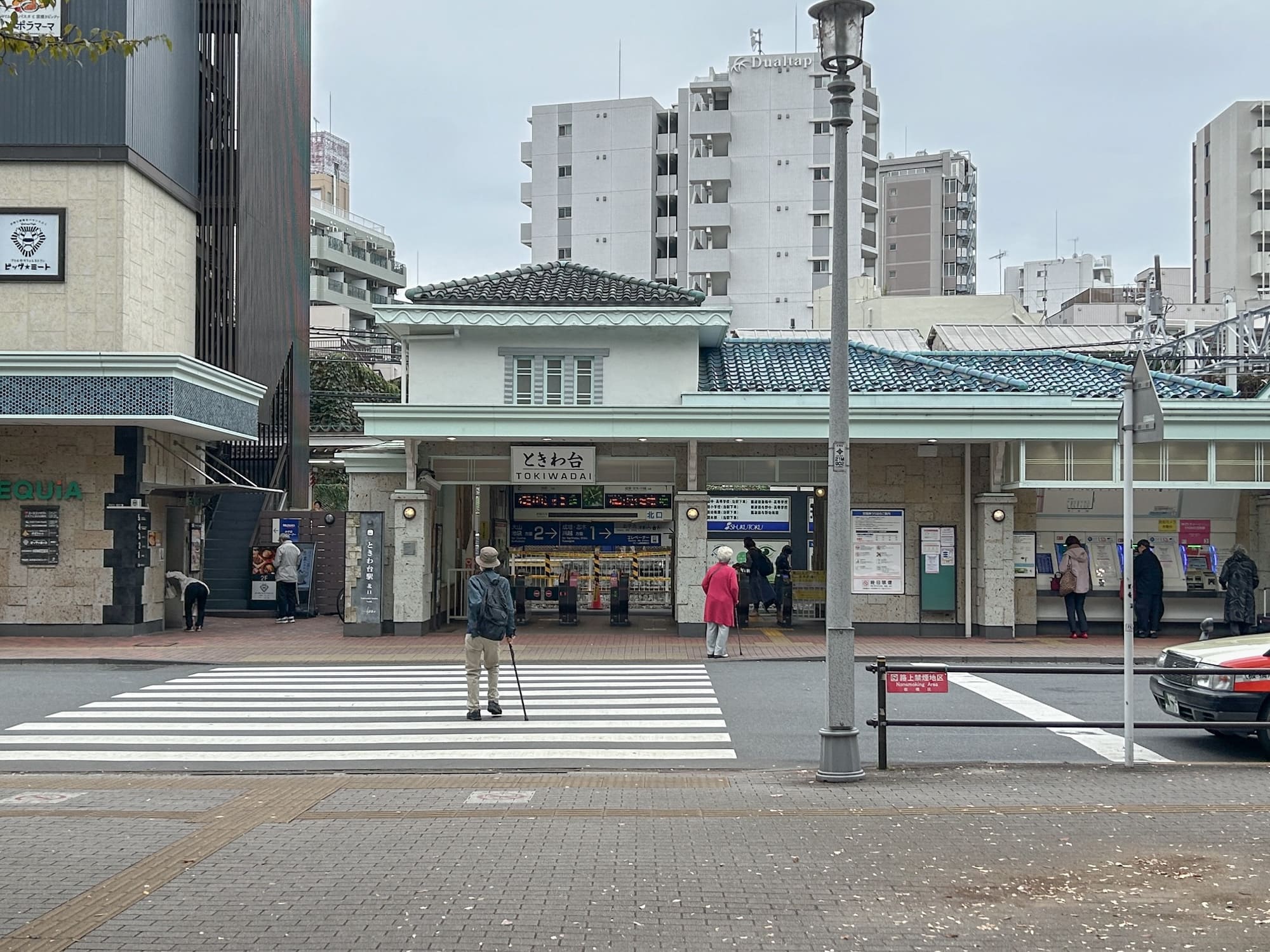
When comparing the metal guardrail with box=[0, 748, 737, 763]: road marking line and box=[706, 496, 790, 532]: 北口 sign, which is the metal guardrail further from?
box=[706, 496, 790, 532]: 北口 sign

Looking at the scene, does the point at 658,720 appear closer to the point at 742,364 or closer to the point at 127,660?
the point at 127,660

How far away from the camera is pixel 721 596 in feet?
64.7

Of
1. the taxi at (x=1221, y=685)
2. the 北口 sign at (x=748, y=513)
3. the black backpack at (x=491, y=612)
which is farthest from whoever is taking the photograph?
the 北口 sign at (x=748, y=513)

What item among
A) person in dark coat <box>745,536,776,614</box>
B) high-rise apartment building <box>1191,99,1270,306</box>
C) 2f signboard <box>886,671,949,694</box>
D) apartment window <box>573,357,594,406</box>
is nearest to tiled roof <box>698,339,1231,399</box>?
apartment window <box>573,357,594,406</box>

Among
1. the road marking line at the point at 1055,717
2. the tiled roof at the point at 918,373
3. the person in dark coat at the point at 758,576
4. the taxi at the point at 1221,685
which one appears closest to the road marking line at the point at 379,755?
the road marking line at the point at 1055,717

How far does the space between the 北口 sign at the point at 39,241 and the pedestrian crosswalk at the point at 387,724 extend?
9356mm

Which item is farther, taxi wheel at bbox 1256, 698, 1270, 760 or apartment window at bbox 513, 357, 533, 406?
apartment window at bbox 513, 357, 533, 406

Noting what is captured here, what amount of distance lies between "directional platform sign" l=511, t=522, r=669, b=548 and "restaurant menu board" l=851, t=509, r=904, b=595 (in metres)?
5.36

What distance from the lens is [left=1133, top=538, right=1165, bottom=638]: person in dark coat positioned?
22.8 m

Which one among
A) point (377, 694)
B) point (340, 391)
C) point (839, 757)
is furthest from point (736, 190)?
point (839, 757)

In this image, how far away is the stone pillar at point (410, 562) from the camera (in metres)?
23.3

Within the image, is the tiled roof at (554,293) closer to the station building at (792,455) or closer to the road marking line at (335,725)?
the station building at (792,455)

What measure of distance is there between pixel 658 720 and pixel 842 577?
405 centimetres

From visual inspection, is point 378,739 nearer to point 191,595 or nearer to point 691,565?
point 691,565
